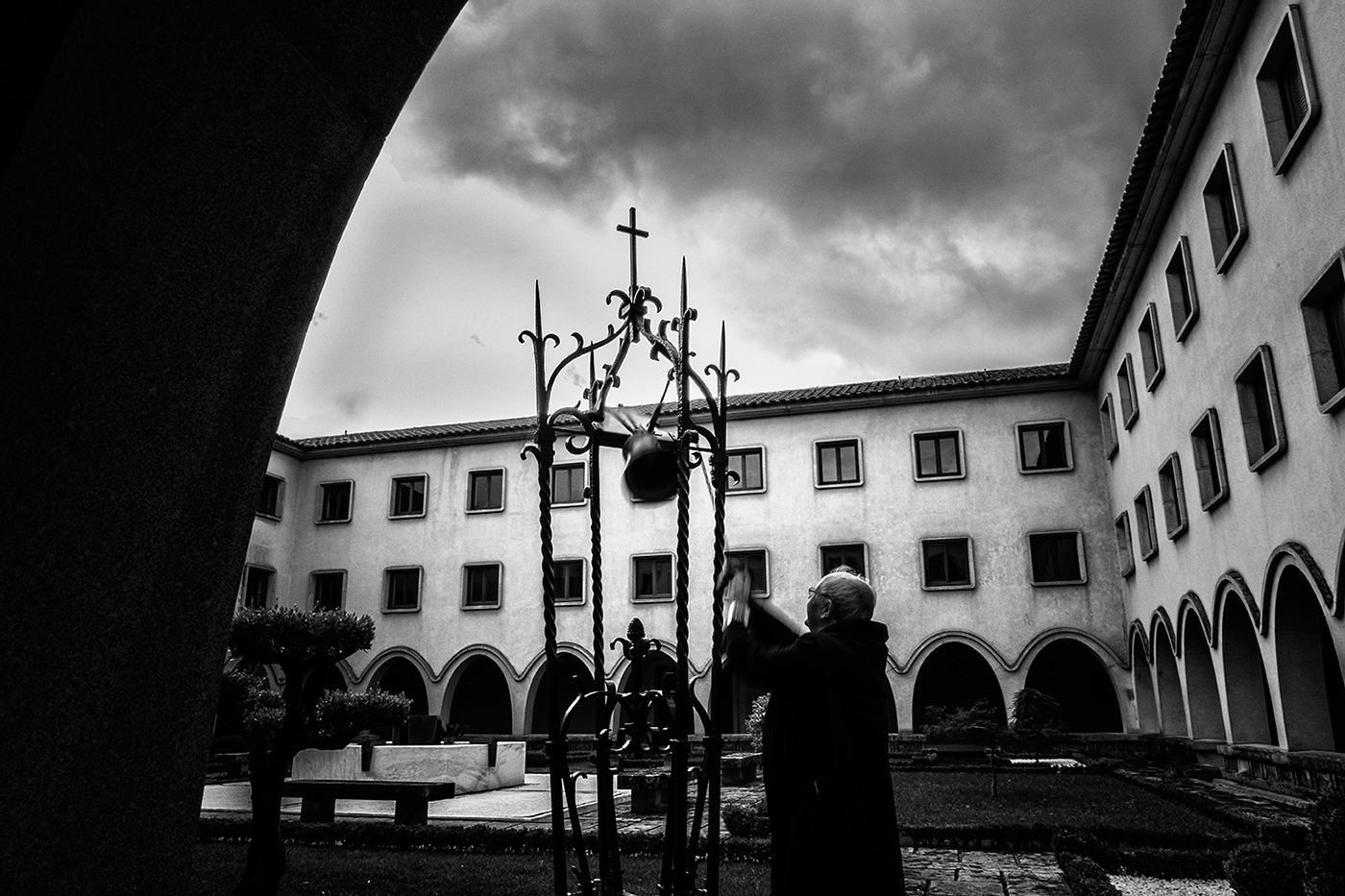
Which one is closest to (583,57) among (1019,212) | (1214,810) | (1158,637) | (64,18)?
(1214,810)

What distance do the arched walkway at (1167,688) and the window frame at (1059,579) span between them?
152 inches

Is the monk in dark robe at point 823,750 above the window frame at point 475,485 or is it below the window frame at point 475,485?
below

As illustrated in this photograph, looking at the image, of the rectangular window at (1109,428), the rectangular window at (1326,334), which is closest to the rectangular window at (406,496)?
the rectangular window at (1109,428)

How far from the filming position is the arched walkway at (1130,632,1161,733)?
20.8 metres

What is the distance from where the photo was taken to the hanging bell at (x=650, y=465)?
388 centimetres

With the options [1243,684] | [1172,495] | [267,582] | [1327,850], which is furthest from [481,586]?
[1327,850]

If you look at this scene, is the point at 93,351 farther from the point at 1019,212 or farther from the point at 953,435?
the point at 1019,212

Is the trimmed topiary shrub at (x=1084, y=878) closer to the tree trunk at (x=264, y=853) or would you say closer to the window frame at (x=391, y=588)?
the tree trunk at (x=264, y=853)

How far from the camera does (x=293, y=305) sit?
2.05 m

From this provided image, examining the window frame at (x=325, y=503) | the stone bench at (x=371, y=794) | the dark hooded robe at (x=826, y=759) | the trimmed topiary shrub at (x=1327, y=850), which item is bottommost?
the stone bench at (x=371, y=794)

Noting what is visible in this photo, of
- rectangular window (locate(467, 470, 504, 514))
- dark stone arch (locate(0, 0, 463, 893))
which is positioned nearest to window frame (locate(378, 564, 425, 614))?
rectangular window (locate(467, 470, 504, 514))

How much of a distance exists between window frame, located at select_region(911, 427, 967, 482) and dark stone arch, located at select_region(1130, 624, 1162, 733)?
5.43 m

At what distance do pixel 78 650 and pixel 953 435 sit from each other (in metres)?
24.4

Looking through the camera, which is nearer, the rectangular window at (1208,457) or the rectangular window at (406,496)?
the rectangular window at (1208,457)
